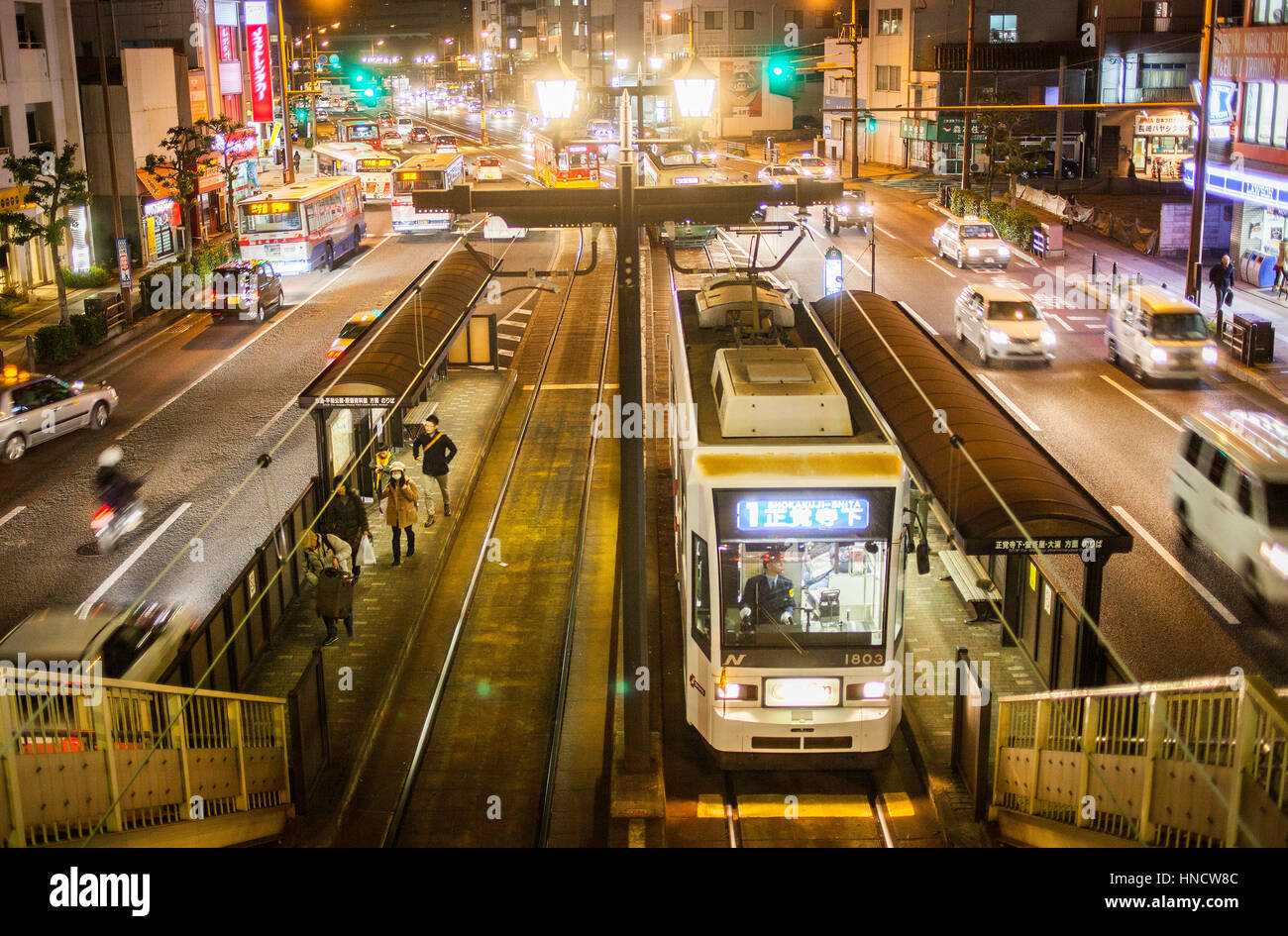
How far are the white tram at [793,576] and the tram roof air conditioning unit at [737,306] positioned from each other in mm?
3655

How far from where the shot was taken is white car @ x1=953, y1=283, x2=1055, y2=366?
29.5 metres

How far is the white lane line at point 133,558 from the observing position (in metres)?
17.1

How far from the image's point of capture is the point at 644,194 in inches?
457

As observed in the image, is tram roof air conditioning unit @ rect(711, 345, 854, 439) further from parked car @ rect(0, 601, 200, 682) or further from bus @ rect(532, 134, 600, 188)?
bus @ rect(532, 134, 600, 188)

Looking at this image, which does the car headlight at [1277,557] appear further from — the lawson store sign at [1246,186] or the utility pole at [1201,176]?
the lawson store sign at [1246,186]

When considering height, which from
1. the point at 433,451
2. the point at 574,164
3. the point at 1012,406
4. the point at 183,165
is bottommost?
the point at 1012,406

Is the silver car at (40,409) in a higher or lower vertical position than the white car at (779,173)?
lower

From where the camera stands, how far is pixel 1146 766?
870 cm

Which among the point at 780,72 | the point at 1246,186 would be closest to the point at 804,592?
the point at 780,72

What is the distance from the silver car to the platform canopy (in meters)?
14.9

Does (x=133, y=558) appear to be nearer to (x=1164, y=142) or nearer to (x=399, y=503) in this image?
(x=399, y=503)

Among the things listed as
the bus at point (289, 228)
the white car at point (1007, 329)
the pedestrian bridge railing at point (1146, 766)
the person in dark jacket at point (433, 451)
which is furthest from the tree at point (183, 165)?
the pedestrian bridge railing at point (1146, 766)

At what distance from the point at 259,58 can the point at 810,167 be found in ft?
86.8
